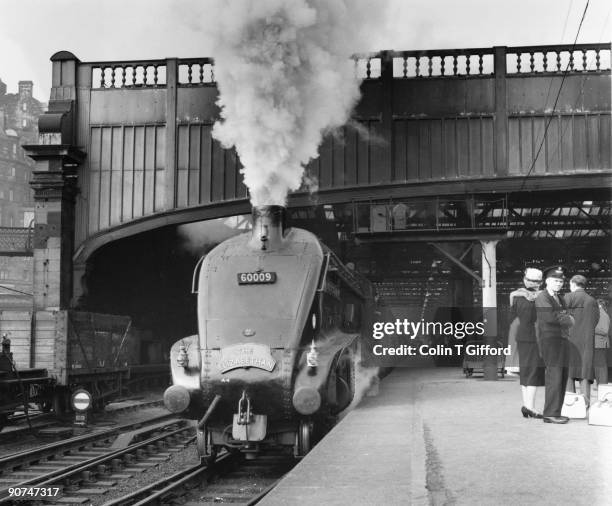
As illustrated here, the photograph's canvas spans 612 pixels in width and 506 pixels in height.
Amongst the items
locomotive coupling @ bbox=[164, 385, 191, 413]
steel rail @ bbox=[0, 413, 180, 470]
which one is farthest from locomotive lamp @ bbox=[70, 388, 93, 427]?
locomotive coupling @ bbox=[164, 385, 191, 413]

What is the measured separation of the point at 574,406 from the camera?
27.0 ft

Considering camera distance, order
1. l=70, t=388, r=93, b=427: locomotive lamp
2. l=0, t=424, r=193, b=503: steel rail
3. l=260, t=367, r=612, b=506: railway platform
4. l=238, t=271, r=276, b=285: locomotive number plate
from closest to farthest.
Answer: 1. l=260, t=367, r=612, b=506: railway platform
2. l=0, t=424, r=193, b=503: steel rail
3. l=238, t=271, r=276, b=285: locomotive number plate
4. l=70, t=388, r=93, b=427: locomotive lamp

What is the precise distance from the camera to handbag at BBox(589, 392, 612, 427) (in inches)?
298

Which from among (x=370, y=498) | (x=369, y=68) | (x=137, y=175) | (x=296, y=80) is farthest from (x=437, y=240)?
(x=370, y=498)

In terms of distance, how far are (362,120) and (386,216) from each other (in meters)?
2.17

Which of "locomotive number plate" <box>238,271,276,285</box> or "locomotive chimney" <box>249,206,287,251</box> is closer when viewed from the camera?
"locomotive number plate" <box>238,271,276,285</box>

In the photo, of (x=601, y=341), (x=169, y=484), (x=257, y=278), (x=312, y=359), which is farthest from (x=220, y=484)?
(x=601, y=341)

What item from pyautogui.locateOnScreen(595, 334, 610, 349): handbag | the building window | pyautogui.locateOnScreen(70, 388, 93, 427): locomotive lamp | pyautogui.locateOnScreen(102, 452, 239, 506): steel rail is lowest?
pyautogui.locateOnScreen(102, 452, 239, 506): steel rail

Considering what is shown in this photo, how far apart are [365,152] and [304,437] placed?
9.24 meters

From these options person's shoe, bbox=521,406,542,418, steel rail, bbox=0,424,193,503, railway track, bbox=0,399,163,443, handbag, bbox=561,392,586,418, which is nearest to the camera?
steel rail, bbox=0,424,193,503

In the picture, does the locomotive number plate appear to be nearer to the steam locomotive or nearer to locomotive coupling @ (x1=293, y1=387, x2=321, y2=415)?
the steam locomotive

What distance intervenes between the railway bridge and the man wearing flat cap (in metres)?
8.47
